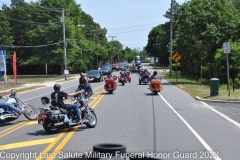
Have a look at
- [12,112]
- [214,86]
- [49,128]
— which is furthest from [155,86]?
[49,128]

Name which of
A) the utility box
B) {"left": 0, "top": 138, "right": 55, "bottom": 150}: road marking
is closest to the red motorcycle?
the utility box

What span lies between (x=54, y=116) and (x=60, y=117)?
0.64 feet

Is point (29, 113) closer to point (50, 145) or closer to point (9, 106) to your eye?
point (9, 106)

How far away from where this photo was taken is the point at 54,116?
12117 mm

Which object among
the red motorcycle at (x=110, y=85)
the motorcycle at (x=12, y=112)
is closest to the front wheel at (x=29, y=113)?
the motorcycle at (x=12, y=112)

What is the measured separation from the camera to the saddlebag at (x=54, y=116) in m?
12.0

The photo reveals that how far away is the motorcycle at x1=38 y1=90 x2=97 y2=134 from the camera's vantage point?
39.4 feet

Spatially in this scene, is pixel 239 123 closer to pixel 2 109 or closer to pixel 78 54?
pixel 2 109

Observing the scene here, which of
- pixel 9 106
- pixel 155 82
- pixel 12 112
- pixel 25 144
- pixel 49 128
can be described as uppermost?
pixel 155 82

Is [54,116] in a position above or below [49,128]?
above

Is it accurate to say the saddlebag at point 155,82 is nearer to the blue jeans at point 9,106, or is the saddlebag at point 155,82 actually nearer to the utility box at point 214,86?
the utility box at point 214,86

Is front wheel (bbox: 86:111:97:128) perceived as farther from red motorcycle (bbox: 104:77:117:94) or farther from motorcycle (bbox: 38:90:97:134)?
red motorcycle (bbox: 104:77:117:94)

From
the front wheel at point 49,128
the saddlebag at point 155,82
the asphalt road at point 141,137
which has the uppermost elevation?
the saddlebag at point 155,82

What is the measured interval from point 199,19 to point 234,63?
6.38m
